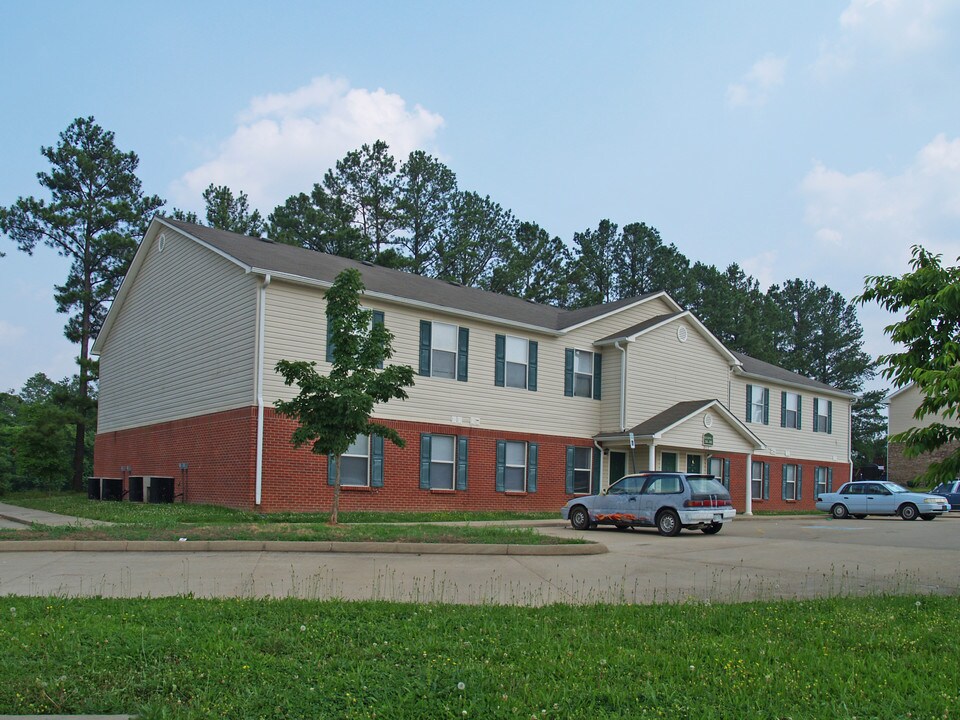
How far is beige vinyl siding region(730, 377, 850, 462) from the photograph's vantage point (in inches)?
1464

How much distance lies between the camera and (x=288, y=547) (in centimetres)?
1398

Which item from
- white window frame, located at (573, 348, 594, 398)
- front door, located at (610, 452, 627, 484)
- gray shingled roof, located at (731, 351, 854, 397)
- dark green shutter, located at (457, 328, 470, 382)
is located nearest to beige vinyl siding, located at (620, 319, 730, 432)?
front door, located at (610, 452, 627, 484)

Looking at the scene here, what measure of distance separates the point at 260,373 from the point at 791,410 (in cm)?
2585

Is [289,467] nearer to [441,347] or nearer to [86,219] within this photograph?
[441,347]

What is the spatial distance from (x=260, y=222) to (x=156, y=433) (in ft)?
92.6

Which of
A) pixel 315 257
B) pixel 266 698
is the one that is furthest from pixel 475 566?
pixel 315 257

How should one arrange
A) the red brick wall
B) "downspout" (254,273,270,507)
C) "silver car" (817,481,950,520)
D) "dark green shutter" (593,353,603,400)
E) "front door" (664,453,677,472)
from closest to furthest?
"downspout" (254,273,270,507), the red brick wall, "silver car" (817,481,950,520), "dark green shutter" (593,353,603,400), "front door" (664,453,677,472)

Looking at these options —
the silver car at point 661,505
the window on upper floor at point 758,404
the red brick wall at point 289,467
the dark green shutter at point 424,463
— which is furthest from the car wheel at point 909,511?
the dark green shutter at point 424,463

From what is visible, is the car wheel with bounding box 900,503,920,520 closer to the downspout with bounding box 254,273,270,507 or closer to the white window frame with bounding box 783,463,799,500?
the white window frame with bounding box 783,463,799,500

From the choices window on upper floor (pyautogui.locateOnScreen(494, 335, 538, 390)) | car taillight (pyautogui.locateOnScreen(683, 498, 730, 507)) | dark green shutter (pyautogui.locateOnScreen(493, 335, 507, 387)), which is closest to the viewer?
car taillight (pyautogui.locateOnScreen(683, 498, 730, 507))

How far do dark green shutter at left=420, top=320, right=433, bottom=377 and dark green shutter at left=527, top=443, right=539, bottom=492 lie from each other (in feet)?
15.6

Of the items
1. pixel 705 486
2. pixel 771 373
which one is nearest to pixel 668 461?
pixel 771 373

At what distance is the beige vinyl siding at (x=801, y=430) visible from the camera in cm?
3719

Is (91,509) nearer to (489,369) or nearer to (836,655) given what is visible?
(489,369)
